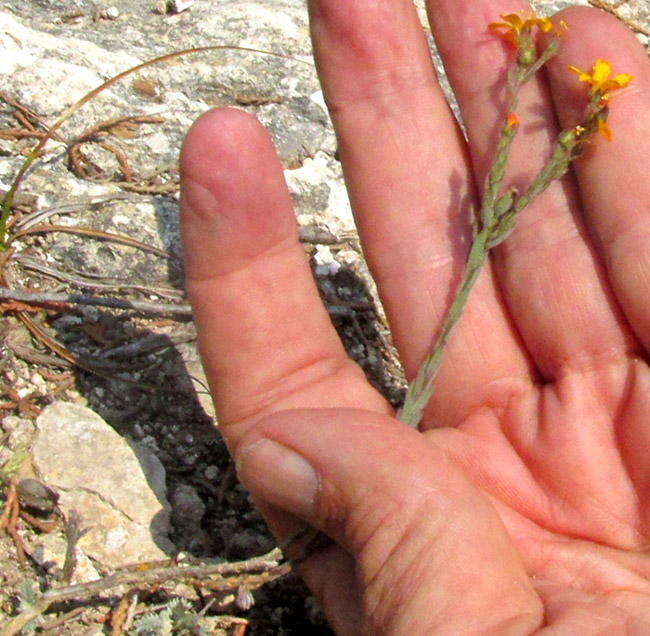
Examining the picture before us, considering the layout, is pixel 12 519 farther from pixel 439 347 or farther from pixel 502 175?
pixel 502 175

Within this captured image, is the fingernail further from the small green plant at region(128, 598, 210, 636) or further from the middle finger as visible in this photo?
the middle finger

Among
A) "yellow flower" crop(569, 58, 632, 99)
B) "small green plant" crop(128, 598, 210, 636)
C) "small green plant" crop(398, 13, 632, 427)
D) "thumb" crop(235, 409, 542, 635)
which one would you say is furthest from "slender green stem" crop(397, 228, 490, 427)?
"small green plant" crop(128, 598, 210, 636)

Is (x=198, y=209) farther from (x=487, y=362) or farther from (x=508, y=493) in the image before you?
(x=508, y=493)

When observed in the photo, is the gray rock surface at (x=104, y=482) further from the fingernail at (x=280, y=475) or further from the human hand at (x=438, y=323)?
the fingernail at (x=280, y=475)

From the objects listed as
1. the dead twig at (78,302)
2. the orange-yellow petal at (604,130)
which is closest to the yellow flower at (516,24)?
the orange-yellow petal at (604,130)

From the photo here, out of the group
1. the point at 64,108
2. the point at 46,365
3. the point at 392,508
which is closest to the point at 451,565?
the point at 392,508

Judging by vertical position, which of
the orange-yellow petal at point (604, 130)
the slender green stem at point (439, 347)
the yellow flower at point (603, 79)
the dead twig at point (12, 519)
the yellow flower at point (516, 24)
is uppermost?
the yellow flower at point (516, 24)
